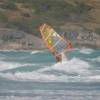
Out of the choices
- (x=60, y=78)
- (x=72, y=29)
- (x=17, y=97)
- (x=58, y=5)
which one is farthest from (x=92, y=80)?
(x=58, y=5)

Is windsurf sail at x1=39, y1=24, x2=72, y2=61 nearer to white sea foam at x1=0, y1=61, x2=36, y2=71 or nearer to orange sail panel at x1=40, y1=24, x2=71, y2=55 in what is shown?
orange sail panel at x1=40, y1=24, x2=71, y2=55

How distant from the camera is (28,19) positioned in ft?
102

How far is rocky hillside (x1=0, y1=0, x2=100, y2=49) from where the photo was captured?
28.2 meters

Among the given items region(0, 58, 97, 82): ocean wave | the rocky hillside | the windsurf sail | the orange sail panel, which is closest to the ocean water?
region(0, 58, 97, 82): ocean wave

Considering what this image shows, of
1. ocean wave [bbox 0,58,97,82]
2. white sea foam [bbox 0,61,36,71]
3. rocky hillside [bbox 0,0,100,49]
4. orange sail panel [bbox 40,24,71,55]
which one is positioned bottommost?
rocky hillside [bbox 0,0,100,49]

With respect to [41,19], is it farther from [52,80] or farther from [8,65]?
[52,80]

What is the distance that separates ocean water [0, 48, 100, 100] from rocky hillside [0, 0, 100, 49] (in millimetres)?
8668

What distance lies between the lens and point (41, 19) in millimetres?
31203

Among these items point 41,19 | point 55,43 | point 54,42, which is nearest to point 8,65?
point 55,43

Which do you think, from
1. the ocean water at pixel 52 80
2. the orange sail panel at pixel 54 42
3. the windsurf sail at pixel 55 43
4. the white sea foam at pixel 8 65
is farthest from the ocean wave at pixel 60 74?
the orange sail panel at pixel 54 42

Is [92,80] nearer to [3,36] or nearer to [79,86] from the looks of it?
[79,86]

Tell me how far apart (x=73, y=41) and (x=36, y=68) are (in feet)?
38.7

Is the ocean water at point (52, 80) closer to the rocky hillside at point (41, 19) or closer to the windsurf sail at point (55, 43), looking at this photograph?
the windsurf sail at point (55, 43)

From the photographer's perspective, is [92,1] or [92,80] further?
[92,1]
